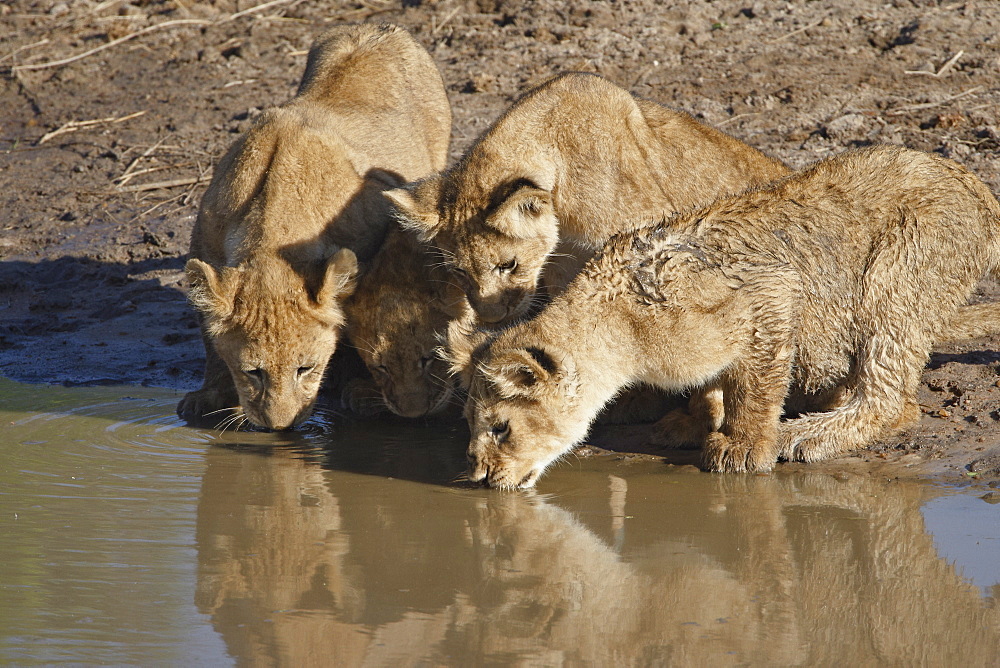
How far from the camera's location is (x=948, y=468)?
592 cm

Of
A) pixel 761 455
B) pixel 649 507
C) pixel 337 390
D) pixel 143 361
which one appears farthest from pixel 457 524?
pixel 143 361

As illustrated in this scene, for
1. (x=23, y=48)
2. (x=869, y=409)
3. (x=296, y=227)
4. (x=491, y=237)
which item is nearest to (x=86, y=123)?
(x=23, y=48)

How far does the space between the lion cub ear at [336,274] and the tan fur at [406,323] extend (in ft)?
0.81

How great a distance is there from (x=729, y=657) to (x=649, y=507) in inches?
65.6

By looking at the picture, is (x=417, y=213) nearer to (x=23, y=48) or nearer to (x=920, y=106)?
(x=920, y=106)

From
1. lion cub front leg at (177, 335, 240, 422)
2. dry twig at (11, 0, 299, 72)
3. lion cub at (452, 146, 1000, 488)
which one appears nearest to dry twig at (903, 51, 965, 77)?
lion cub at (452, 146, 1000, 488)

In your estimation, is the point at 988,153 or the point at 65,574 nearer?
the point at 65,574

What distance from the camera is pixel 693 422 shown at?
6.52 meters

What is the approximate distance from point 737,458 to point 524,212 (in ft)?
5.97

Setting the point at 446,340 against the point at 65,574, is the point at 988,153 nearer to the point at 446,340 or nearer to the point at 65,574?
the point at 446,340

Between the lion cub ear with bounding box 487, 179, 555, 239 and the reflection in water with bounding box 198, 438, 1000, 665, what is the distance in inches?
A: 56.4

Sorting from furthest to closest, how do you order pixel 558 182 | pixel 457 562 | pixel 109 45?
pixel 109 45 → pixel 558 182 → pixel 457 562

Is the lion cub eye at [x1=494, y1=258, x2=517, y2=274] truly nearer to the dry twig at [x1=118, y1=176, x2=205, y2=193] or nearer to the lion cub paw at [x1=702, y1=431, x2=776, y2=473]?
the lion cub paw at [x1=702, y1=431, x2=776, y2=473]

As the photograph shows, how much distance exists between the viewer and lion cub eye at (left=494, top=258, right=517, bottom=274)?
682 centimetres
